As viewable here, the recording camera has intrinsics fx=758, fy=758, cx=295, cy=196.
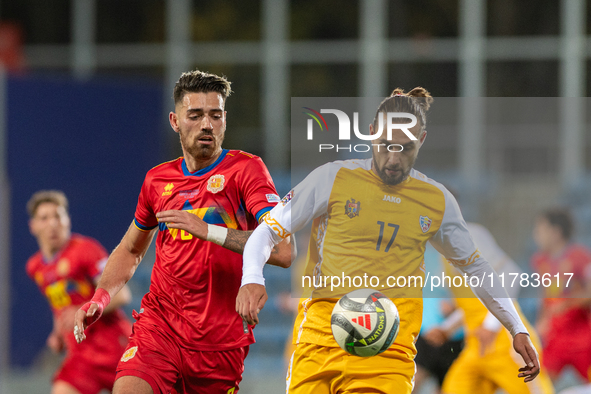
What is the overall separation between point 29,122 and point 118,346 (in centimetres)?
634

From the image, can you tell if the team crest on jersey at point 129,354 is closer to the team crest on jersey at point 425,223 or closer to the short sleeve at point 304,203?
the short sleeve at point 304,203

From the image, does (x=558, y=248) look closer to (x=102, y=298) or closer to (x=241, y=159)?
(x=241, y=159)

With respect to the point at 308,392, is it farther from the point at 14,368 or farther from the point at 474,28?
the point at 474,28

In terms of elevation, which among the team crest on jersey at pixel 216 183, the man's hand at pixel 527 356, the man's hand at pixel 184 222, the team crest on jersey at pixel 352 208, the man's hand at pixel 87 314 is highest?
the team crest on jersey at pixel 216 183

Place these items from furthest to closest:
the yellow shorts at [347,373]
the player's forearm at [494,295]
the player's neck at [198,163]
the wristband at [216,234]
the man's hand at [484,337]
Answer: the man's hand at [484,337] → the player's neck at [198,163] → the player's forearm at [494,295] → the wristband at [216,234] → the yellow shorts at [347,373]

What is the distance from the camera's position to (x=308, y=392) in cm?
357

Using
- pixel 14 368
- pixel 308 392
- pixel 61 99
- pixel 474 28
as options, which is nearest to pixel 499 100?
pixel 474 28

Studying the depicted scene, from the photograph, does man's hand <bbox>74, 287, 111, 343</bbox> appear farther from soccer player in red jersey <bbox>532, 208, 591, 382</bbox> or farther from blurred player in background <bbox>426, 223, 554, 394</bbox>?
soccer player in red jersey <bbox>532, 208, 591, 382</bbox>

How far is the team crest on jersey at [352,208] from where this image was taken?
3.81 metres

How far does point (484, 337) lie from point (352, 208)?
2.40m

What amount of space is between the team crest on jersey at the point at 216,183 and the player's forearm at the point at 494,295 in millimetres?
1346

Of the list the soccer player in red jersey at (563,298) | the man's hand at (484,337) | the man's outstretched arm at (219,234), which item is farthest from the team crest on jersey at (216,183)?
the soccer player in red jersey at (563,298)

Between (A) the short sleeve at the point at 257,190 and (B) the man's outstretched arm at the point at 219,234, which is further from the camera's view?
(A) the short sleeve at the point at 257,190

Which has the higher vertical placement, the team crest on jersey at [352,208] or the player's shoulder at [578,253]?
the team crest on jersey at [352,208]
